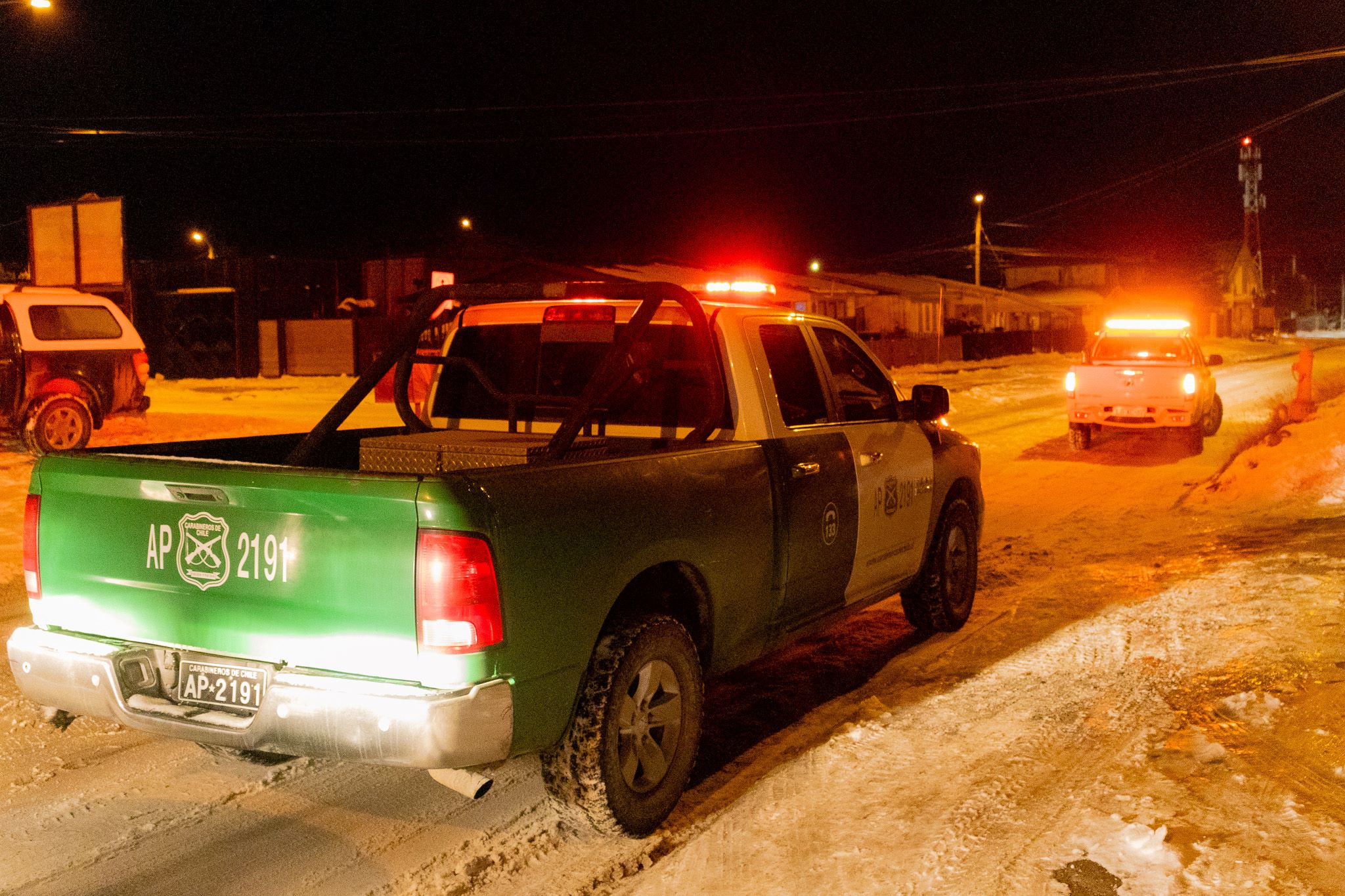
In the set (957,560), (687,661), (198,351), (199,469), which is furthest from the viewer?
(198,351)

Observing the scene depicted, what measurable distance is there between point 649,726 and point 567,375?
1937 millimetres

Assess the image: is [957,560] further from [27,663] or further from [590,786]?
[27,663]

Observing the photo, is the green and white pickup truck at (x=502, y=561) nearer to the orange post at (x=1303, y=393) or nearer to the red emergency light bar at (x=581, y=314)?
the red emergency light bar at (x=581, y=314)

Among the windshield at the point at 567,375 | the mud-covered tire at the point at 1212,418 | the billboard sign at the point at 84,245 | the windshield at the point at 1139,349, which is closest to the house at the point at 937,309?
the mud-covered tire at the point at 1212,418

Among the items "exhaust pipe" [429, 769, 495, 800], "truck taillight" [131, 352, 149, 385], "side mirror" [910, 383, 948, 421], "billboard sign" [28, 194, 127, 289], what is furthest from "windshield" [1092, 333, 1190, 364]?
"billboard sign" [28, 194, 127, 289]

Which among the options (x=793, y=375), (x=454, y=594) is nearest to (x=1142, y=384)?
(x=793, y=375)

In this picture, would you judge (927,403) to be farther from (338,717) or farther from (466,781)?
(338,717)

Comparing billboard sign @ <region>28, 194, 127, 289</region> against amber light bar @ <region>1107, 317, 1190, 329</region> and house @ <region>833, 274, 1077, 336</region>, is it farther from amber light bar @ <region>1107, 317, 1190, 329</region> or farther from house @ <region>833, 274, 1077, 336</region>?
house @ <region>833, 274, 1077, 336</region>

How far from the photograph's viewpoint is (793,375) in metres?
5.47

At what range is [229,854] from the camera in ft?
13.1

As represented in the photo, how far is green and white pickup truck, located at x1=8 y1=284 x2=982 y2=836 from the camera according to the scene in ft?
11.3

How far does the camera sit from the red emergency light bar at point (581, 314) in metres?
5.18

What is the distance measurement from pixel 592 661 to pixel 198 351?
122ft

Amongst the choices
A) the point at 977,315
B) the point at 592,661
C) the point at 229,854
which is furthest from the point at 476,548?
the point at 977,315
